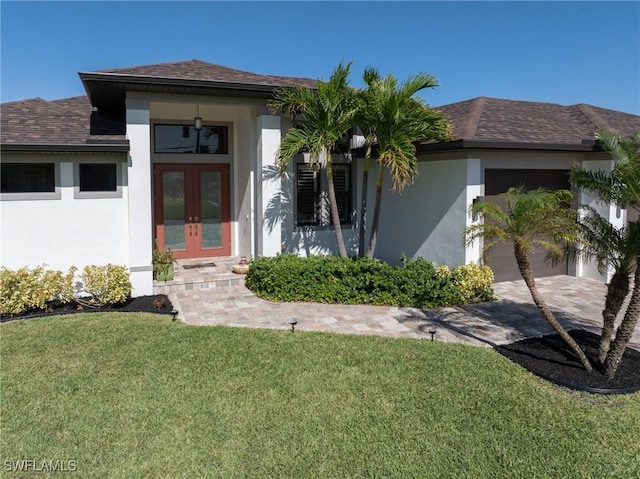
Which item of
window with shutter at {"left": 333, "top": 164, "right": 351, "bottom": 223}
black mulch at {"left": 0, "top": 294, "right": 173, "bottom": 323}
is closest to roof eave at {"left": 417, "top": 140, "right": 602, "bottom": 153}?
window with shutter at {"left": 333, "top": 164, "right": 351, "bottom": 223}

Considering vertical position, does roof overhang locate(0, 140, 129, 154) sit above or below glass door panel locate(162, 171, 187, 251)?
above

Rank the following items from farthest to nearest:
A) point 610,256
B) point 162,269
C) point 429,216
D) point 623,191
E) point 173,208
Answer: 1. point 173,208
2. point 429,216
3. point 162,269
4. point 610,256
5. point 623,191

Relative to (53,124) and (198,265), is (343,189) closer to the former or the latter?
(198,265)

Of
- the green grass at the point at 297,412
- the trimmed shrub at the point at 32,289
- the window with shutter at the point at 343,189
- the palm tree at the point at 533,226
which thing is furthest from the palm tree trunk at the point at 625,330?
the trimmed shrub at the point at 32,289

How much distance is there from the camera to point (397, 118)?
9305 mm

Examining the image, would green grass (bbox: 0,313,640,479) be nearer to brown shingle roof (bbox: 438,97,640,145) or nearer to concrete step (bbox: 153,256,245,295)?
concrete step (bbox: 153,256,245,295)

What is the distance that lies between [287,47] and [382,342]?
42.9 feet

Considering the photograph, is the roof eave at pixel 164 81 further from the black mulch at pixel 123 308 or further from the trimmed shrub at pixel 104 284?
the black mulch at pixel 123 308

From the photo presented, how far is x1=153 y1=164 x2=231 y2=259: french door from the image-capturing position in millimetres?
12250

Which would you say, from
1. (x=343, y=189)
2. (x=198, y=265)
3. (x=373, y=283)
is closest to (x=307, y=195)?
(x=343, y=189)

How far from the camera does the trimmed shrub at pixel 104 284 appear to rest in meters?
8.79

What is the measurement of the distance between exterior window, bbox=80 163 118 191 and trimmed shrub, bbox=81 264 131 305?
68.9 inches

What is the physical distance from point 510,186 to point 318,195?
4.98 metres

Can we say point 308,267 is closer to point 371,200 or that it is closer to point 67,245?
point 371,200
